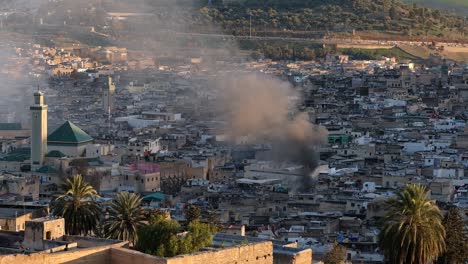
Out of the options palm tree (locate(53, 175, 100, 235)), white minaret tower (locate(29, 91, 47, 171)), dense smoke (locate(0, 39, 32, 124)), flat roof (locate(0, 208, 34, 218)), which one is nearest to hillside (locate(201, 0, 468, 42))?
dense smoke (locate(0, 39, 32, 124))

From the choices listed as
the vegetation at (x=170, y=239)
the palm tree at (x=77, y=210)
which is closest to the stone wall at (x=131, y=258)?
the vegetation at (x=170, y=239)

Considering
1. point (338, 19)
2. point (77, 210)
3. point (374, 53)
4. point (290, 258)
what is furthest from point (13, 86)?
point (290, 258)

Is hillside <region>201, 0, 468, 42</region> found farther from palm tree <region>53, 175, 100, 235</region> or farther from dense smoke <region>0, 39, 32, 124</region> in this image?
palm tree <region>53, 175, 100, 235</region>

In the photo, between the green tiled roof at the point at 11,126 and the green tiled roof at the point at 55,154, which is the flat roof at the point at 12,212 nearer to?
the green tiled roof at the point at 55,154

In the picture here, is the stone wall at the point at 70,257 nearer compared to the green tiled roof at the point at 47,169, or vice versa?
the stone wall at the point at 70,257

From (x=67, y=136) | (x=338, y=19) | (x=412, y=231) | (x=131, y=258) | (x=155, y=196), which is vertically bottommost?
(x=155, y=196)

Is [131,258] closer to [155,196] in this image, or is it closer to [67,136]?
[155,196]

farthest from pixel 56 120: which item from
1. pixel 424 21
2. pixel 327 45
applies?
pixel 424 21
